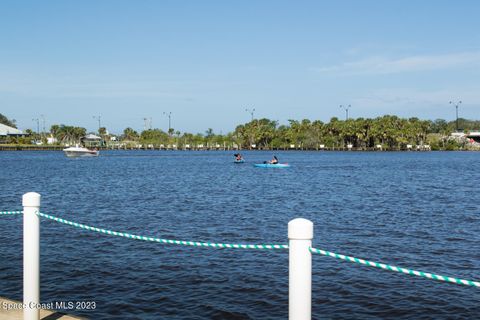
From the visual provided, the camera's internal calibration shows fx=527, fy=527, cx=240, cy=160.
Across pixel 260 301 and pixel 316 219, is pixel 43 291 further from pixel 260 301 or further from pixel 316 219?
pixel 316 219

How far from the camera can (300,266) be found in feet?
16.6

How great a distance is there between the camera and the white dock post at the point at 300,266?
5.01 m

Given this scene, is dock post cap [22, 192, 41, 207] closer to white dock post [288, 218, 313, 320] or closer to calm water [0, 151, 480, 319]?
white dock post [288, 218, 313, 320]

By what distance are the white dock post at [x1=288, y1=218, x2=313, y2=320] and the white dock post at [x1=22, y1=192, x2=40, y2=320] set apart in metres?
3.45

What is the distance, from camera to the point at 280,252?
17.3 metres

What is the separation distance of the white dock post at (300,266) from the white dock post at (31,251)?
3451 mm

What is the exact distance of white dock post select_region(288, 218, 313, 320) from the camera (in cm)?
501

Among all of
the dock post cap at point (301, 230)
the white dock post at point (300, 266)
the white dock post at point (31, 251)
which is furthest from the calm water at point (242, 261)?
the dock post cap at point (301, 230)

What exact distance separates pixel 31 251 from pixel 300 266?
12.1 feet

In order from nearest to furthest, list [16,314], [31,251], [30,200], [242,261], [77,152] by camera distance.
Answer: [30,200] < [31,251] < [16,314] < [242,261] < [77,152]

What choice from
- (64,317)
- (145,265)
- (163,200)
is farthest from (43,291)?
(163,200)

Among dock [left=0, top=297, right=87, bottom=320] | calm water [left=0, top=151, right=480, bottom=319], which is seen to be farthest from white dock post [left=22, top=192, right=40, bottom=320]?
calm water [left=0, top=151, right=480, bottom=319]

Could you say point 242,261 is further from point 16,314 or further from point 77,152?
point 77,152

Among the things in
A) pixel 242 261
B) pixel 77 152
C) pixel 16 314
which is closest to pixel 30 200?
pixel 16 314
